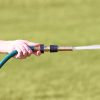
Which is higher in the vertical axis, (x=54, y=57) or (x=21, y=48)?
(x=54, y=57)

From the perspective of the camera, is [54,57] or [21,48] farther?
[54,57]

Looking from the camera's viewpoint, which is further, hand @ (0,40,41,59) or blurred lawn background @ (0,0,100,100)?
blurred lawn background @ (0,0,100,100)

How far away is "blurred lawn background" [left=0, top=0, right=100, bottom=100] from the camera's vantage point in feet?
26.8

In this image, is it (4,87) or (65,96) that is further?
(4,87)

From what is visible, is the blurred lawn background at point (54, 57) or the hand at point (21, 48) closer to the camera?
the hand at point (21, 48)

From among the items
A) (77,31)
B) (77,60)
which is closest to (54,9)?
(77,31)

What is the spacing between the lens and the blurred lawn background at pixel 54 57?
8180 millimetres

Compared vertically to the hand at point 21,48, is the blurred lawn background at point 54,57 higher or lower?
higher

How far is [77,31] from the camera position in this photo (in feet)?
44.1

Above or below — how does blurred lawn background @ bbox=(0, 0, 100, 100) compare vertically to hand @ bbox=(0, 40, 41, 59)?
above

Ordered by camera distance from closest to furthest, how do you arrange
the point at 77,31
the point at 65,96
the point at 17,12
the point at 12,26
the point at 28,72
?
1. the point at 65,96
2. the point at 28,72
3. the point at 77,31
4. the point at 12,26
5. the point at 17,12

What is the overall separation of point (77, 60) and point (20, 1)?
9203 millimetres

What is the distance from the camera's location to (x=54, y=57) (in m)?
10.6

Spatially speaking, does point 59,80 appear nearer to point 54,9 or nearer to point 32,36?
point 32,36
